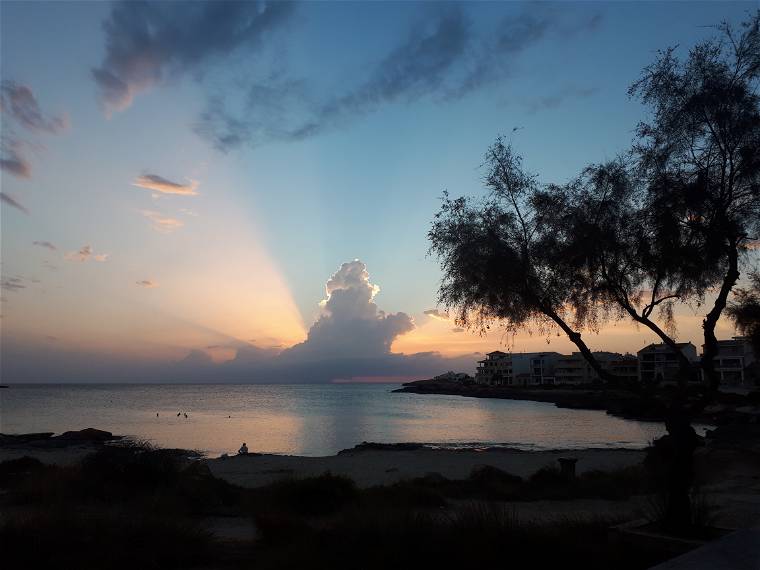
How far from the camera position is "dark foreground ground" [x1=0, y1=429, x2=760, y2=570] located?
23.1 ft

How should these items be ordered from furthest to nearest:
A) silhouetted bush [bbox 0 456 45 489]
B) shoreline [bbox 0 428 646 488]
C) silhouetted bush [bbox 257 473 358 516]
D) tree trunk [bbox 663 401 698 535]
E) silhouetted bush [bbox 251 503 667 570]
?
shoreline [bbox 0 428 646 488] → silhouetted bush [bbox 0 456 45 489] → silhouetted bush [bbox 257 473 358 516] → tree trunk [bbox 663 401 698 535] → silhouetted bush [bbox 251 503 667 570]

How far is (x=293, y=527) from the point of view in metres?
8.85

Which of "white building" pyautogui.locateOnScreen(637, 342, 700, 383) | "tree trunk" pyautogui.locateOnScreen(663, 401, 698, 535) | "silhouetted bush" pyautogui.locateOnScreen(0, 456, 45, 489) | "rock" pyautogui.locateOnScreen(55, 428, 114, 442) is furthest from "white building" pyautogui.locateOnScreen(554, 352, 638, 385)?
"tree trunk" pyautogui.locateOnScreen(663, 401, 698, 535)

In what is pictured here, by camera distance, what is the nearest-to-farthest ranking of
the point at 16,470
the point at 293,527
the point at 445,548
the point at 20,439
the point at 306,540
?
the point at 445,548, the point at 306,540, the point at 293,527, the point at 16,470, the point at 20,439

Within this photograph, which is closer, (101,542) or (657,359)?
(101,542)

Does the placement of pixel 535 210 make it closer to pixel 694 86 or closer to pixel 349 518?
pixel 694 86

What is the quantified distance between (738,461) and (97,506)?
17859mm

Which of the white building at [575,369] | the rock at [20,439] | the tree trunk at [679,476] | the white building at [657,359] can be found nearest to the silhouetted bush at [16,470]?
the tree trunk at [679,476]

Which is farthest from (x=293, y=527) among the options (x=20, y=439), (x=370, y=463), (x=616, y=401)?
(x=20, y=439)

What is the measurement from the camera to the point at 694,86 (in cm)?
1009

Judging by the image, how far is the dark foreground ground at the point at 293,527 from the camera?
7035mm

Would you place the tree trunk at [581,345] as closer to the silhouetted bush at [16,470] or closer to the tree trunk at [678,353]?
the tree trunk at [678,353]

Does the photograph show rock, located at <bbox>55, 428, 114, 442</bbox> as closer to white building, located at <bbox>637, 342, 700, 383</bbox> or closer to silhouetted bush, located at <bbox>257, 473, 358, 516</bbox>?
silhouetted bush, located at <bbox>257, 473, 358, 516</bbox>

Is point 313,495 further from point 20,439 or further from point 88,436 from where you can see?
point 20,439
